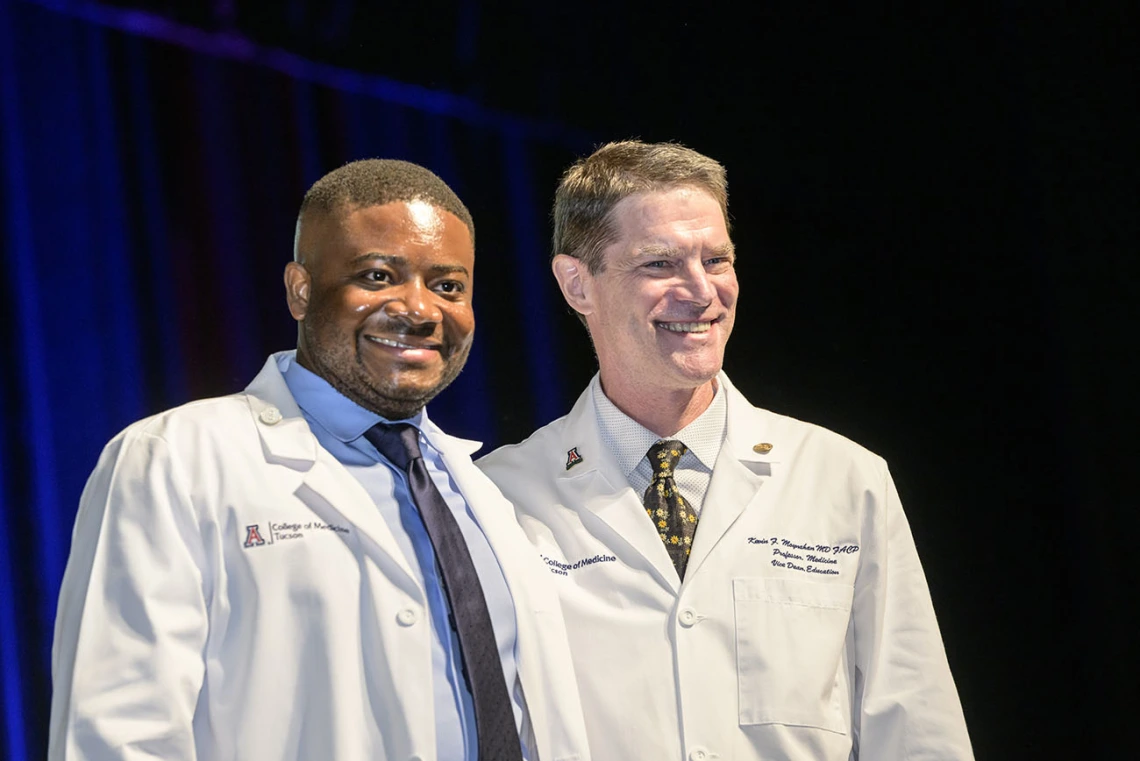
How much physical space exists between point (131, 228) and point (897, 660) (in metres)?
2.00

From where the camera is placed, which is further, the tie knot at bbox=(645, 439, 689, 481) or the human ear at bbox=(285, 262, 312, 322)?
the tie knot at bbox=(645, 439, 689, 481)

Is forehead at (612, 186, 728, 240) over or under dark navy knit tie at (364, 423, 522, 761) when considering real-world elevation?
over

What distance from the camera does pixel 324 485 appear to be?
1.90m

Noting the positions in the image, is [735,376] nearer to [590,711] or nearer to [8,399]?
[590,711]

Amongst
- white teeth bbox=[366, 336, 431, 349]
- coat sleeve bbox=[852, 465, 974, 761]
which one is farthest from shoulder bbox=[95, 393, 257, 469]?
coat sleeve bbox=[852, 465, 974, 761]

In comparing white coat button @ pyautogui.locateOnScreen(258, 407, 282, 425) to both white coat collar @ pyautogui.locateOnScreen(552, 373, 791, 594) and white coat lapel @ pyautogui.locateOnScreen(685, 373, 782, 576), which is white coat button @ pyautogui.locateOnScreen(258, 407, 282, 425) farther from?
white coat lapel @ pyautogui.locateOnScreen(685, 373, 782, 576)

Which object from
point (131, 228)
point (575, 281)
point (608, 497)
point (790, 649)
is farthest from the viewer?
point (131, 228)

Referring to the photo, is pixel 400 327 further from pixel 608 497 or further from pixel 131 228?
pixel 131 228

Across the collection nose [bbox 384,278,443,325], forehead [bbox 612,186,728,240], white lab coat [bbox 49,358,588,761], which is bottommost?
white lab coat [bbox 49,358,588,761]

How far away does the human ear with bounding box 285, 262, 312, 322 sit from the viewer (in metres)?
2.04

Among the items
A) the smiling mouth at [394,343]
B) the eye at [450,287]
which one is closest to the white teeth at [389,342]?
the smiling mouth at [394,343]

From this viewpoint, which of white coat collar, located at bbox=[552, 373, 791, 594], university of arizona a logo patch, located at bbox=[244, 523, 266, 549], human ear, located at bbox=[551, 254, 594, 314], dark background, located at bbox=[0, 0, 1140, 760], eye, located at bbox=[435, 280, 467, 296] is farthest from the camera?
dark background, located at bbox=[0, 0, 1140, 760]

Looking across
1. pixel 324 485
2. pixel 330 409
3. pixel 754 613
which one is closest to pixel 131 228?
pixel 330 409

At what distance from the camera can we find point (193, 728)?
173cm
